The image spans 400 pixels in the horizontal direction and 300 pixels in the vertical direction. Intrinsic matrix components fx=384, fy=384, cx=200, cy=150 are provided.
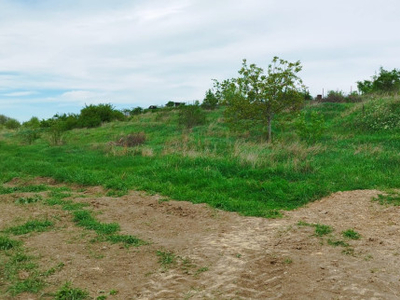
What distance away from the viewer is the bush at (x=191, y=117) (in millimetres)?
23469

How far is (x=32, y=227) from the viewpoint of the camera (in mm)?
6316

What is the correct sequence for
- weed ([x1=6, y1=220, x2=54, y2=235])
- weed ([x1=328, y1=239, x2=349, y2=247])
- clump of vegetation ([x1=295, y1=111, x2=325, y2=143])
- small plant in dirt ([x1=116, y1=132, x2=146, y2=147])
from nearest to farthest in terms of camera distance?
weed ([x1=328, y1=239, x2=349, y2=247]) → weed ([x1=6, y1=220, x2=54, y2=235]) → clump of vegetation ([x1=295, y1=111, x2=325, y2=143]) → small plant in dirt ([x1=116, y1=132, x2=146, y2=147])

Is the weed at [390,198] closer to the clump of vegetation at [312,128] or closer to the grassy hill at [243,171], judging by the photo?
the grassy hill at [243,171]

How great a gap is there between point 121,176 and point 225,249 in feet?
18.1

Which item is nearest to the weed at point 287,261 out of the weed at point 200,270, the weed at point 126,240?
the weed at point 200,270

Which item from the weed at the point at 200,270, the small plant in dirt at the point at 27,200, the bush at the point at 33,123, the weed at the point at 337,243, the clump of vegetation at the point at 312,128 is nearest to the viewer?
the weed at the point at 200,270

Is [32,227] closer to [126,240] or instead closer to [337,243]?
[126,240]

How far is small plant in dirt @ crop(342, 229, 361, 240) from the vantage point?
17.6 ft

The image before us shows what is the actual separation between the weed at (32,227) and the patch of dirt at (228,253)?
0.22 meters

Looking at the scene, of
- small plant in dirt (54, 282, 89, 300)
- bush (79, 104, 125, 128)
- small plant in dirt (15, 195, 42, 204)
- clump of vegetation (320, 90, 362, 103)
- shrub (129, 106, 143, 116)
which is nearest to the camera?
small plant in dirt (54, 282, 89, 300)

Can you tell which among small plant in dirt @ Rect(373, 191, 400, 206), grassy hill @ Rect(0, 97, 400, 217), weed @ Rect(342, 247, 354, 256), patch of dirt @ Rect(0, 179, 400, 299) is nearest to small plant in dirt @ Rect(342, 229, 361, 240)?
patch of dirt @ Rect(0, 179, 400, 299)

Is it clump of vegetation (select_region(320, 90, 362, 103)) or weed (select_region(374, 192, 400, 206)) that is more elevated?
clump of vegetation (select_region(320, 90, 362, 103))

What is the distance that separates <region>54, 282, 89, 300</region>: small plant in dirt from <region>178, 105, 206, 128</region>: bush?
19.4 meters

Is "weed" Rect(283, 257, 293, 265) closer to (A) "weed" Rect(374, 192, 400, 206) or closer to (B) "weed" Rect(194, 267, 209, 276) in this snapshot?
(B) "weed" Rect(194, 267, 209, 276)
